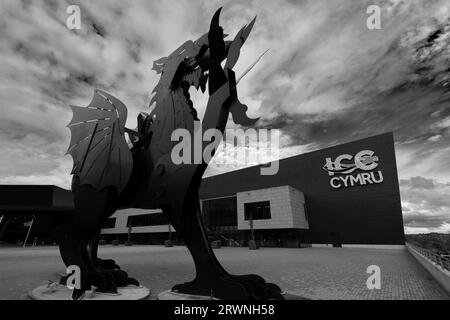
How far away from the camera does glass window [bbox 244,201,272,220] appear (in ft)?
92.6

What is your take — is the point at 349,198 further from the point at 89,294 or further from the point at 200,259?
the point at 89,294

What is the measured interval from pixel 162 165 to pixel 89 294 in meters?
2.90

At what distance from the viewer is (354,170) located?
28031 mm

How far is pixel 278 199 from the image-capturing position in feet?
89.3

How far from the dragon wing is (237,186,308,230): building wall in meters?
22.3

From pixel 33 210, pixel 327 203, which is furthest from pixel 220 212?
pixel 33 210

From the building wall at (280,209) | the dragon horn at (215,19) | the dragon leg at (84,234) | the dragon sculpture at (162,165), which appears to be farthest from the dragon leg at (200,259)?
the building wall at (280,209)

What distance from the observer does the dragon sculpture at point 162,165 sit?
4.67 metres

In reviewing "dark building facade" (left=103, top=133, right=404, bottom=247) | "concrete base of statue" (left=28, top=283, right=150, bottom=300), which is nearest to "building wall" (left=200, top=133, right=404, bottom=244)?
"dark building facade" (left=103, top=133, right=404, bottom=247)

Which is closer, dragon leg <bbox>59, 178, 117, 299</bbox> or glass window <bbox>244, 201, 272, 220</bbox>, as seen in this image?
dragon leg <bbox>59, 178, 117, 299</bbox>

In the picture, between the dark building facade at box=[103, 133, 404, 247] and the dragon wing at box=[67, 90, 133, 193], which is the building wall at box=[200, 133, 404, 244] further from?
the dragon wing at box=[67, 90, 133, 193]

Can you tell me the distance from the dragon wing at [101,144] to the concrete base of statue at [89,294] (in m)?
2.07

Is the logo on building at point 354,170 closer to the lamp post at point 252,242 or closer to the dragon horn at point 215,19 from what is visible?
the lamp post at point 252,242
